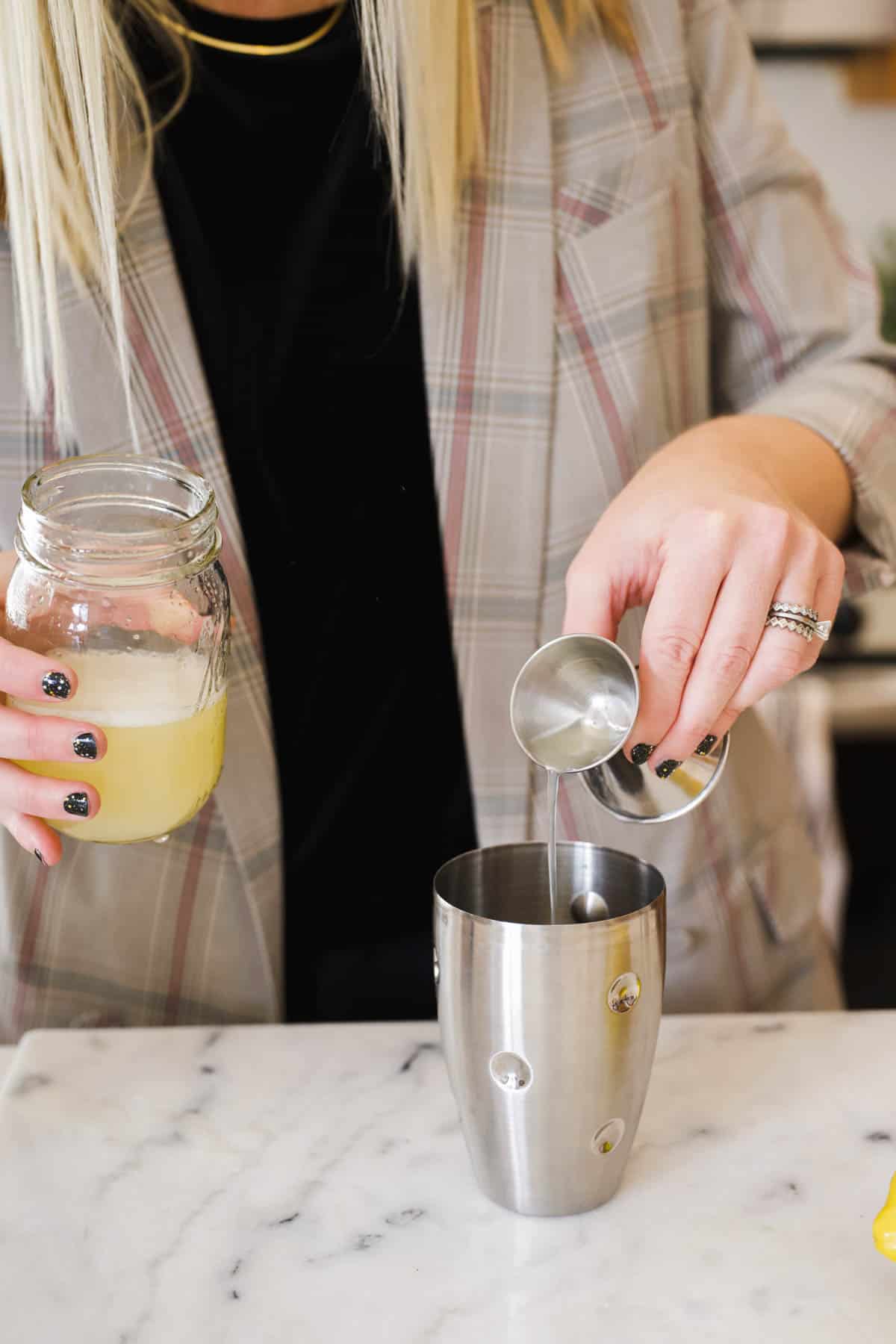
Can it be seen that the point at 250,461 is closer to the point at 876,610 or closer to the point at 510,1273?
the point at 510,1273

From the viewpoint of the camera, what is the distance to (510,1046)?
646 mm

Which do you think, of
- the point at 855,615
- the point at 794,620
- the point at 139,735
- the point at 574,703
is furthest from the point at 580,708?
the point at 855,615

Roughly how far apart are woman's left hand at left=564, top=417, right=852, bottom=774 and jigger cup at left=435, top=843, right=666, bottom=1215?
0.09 m

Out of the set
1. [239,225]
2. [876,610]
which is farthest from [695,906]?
[876,610]

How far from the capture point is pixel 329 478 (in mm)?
940

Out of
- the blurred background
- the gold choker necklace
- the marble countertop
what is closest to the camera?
the marble countertop

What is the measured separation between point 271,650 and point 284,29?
16.5 inches

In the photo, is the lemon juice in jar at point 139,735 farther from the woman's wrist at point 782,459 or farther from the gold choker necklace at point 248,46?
the gold choker necklace at point 248,46

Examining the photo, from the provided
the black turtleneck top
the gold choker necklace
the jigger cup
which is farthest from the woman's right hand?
the gold choker necklace

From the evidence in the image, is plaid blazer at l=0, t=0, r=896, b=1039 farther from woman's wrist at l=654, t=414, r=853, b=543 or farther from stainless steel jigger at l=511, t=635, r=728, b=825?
stainless steel jigger at l=511, t=635, r=728, b=825

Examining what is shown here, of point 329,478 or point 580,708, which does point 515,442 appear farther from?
point 580,708

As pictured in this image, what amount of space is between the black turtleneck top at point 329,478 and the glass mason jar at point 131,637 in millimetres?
216

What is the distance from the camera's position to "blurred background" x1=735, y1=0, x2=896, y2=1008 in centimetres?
239

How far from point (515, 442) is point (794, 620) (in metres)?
0.30
